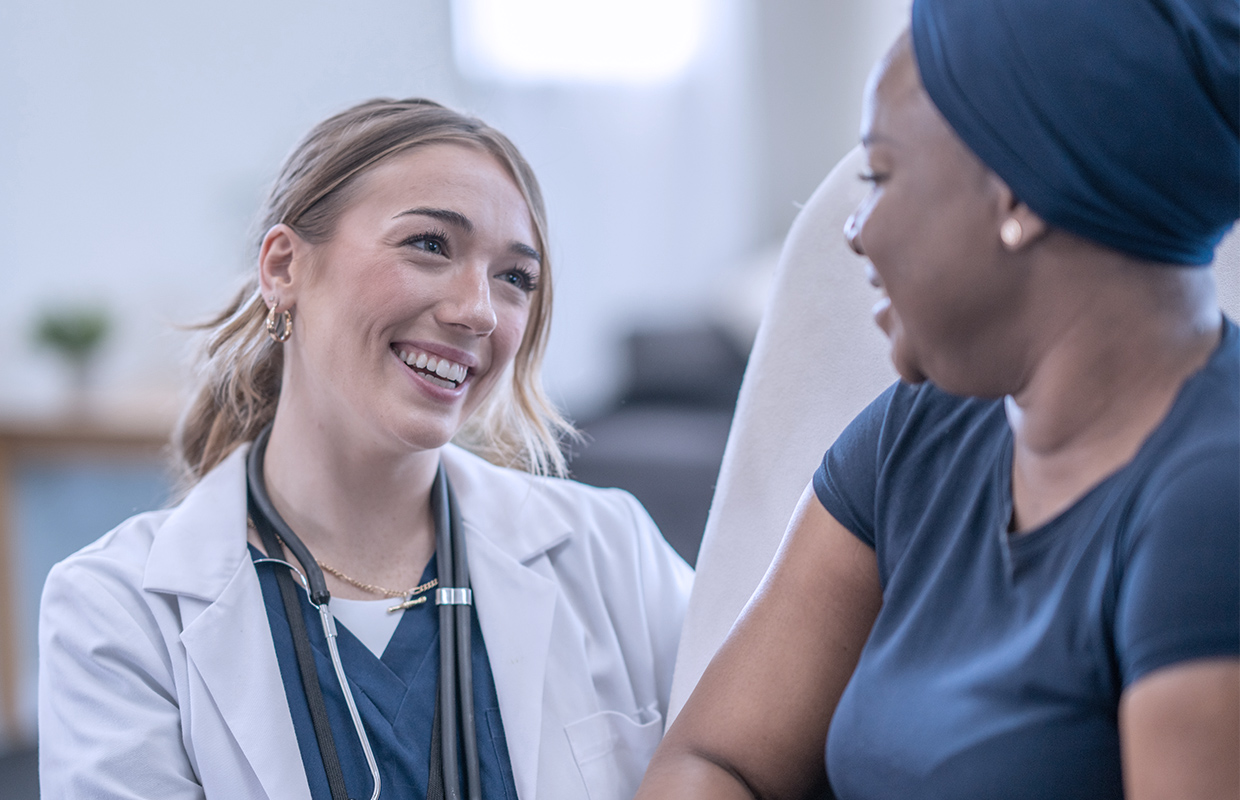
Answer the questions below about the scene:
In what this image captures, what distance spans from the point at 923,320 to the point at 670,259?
459 centimetres

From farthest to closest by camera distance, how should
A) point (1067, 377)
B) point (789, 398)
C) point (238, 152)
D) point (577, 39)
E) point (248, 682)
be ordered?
point (577, 39) → point (238, 152) → point (789, 398) → point (248, 682) → point (1067, 377)

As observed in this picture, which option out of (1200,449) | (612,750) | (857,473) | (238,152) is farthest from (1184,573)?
(238,152)

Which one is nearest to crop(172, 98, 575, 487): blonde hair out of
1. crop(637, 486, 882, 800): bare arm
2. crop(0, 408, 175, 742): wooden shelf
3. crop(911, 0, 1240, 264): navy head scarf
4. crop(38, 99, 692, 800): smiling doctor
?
crop(38, 99, 692, 800): smiling doctor

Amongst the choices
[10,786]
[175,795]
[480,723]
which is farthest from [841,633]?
[10,786]

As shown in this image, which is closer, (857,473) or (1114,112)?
(1114,112)

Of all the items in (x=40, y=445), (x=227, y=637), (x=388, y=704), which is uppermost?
(x=227, y=637)

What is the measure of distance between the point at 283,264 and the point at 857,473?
0.83 m

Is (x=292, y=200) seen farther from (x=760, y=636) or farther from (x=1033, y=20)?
(x=1033, y=20)

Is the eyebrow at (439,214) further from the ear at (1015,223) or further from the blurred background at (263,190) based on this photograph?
the ear at (1015,223)

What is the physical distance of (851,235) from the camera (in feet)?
2.66

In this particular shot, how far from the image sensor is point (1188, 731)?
0.62 meters

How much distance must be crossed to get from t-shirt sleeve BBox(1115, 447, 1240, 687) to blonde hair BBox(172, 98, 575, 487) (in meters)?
0.96

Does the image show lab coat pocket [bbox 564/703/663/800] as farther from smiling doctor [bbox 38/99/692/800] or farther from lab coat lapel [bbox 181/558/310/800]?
lab coat lapel [bbox 181/558/310/800]

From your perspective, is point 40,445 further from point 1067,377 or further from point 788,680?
point 1067,377
